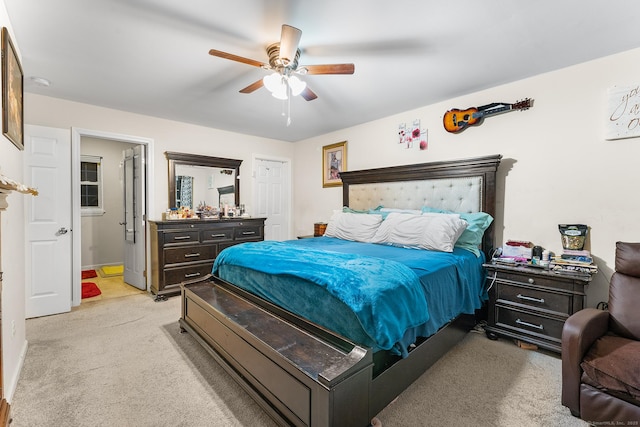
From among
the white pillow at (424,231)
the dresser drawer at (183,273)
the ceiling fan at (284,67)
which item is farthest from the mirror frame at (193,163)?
the white pillow at (424,231)

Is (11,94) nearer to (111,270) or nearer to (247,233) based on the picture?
(247,233)

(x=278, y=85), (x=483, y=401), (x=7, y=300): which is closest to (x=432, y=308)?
(x=483, y=401)

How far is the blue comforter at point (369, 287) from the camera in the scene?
1.56 metres

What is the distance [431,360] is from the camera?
6.95 ft

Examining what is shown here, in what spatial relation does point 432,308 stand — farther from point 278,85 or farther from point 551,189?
point 278,85

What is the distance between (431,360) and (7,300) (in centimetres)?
293

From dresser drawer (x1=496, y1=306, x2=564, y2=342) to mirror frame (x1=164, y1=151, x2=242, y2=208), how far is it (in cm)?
403

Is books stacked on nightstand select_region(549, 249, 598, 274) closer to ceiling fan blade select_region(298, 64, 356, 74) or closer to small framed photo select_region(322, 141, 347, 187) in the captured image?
ceiling fan blade select_region(298, 64, 356, 74)

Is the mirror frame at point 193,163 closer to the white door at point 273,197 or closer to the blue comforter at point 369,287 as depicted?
the white door at point 273,197

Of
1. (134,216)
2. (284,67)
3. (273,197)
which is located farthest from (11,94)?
(273,197)

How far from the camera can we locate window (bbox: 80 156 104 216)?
5.27 m

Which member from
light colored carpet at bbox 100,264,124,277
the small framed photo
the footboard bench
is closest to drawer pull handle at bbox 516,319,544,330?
the footboard bench

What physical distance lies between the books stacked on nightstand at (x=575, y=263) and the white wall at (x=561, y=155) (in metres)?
0.22

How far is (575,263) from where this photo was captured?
2.33 metres
